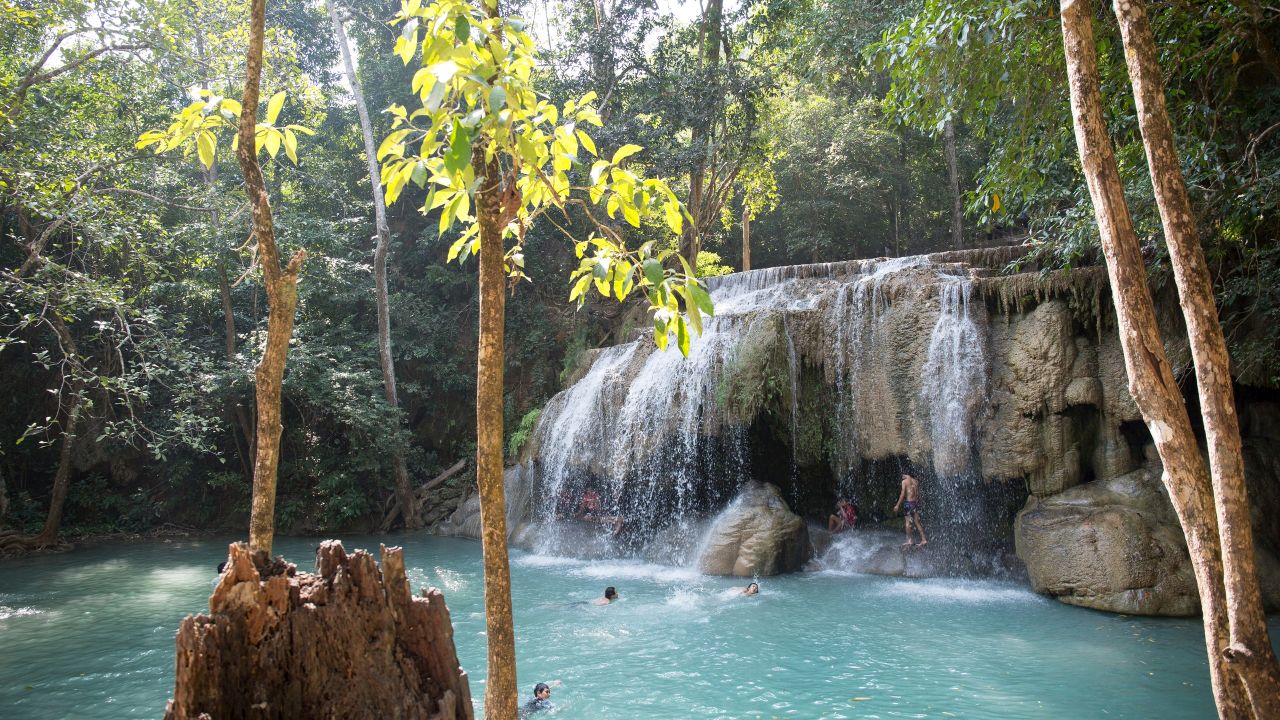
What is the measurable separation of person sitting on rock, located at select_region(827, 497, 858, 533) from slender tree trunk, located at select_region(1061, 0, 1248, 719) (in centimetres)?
792

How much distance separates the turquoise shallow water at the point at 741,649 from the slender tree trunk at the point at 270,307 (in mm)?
3069

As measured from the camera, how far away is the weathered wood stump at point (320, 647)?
225 centimetres

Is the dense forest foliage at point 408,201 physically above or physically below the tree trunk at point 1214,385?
above

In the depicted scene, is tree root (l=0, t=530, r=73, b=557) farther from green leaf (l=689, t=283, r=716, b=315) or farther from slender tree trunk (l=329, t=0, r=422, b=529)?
green leaf (l=689, t=283, r=716, b=315)

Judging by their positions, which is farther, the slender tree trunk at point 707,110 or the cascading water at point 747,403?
the slender tree trunk at point 707,110

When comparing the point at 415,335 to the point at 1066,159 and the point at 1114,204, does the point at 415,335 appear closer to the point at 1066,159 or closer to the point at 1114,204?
the point at 1066,159

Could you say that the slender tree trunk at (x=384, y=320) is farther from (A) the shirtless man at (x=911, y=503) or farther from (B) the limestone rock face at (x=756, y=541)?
(A) the shirtless man at (x=911, y=503)

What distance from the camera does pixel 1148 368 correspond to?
338 centimetres

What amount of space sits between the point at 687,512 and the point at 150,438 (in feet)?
34.6

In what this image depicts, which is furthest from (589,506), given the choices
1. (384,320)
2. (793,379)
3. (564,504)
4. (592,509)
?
(384,320)

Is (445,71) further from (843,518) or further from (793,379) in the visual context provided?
(843,518)

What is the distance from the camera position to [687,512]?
1186 centimetres

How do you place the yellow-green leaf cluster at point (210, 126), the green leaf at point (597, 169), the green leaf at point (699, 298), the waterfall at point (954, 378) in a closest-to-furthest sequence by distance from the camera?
the green leaf at point (699, 298) → the green leaf at point (597, 169) → the yellow-green leaf cluster at point (210, 126) → the waterfall at point (954, 378)

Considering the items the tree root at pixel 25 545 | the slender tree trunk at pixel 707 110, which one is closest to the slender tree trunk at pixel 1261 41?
the slender tree trunk at pixel 707 110
